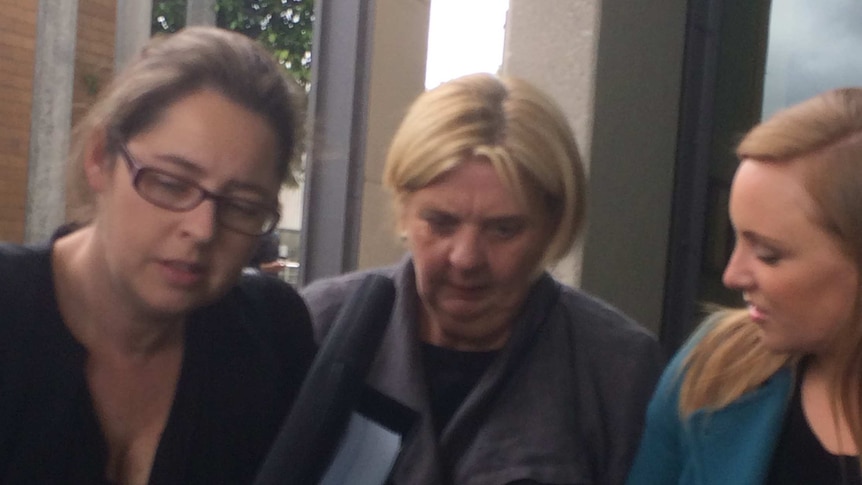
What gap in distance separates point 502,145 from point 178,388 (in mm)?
705

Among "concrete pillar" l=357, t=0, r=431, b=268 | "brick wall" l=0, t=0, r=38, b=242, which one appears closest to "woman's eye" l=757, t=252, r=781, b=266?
"concrete pillar" l=357, t=0, r=431, b=268

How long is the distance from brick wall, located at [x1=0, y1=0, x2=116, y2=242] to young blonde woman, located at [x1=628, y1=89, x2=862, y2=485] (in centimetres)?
309

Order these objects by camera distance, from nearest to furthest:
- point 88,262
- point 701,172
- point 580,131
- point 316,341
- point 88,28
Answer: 1. point 88,262
2. point 316,341
3. point 580,131
4. point 701,172
5. point 88,28

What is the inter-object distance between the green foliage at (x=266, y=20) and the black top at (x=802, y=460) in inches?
117

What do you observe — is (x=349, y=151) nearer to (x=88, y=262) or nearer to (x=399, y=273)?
(x=399, y=273)

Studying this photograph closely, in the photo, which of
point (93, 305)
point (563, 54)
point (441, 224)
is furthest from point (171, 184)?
point (563, 54)

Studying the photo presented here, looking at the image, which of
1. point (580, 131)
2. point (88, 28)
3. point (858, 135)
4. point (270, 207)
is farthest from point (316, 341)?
point (88, 28)

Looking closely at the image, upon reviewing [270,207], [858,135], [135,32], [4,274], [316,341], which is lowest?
[316,341]

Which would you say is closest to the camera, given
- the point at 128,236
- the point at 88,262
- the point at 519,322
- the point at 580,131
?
the point at 128,236

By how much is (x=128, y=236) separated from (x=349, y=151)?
2.56 metres

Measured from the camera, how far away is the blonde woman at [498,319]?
179 centimetres

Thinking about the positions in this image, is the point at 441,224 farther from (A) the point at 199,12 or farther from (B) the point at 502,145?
(A) the point at 199,12

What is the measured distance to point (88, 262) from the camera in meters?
1.50

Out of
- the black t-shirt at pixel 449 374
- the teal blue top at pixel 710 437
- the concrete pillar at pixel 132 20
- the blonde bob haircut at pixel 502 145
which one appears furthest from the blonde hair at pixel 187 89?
the concrete pillar at pixel 132 20
